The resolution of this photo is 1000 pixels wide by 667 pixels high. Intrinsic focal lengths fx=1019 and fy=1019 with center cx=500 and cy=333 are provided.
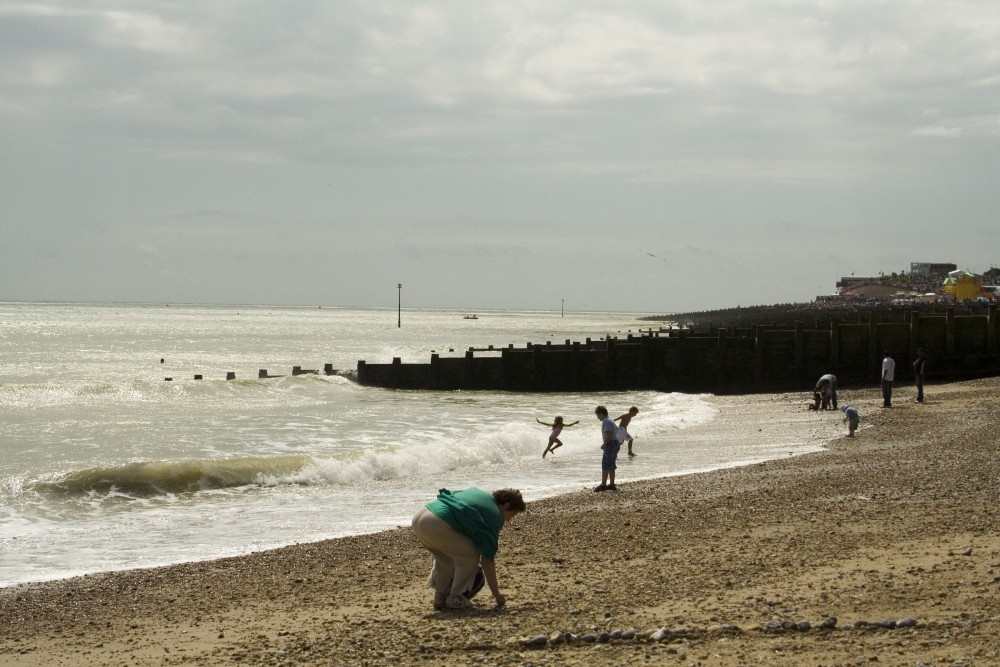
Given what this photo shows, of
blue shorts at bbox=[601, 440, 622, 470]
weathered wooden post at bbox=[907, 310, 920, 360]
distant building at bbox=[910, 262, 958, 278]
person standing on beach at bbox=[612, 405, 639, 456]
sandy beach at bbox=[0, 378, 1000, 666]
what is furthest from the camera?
distant building at bbox=[910, 262, 958, 278]

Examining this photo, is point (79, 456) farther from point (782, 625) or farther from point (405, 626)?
point (782, 625)

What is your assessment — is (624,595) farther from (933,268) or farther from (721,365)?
(933,268)

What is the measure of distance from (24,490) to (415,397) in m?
18.1

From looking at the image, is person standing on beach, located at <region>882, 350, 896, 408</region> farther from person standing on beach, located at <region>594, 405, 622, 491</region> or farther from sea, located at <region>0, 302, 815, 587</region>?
person standing on beach, located at <region>594, 405, 622, 491</region>

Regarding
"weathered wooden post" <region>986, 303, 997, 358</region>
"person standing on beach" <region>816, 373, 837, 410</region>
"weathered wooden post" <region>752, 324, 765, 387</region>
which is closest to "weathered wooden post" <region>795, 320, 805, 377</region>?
"weathered wooden post" <region>752, 324, 765, 387</region>

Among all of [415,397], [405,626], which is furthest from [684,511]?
[415,397]

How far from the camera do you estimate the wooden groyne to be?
30703 mm

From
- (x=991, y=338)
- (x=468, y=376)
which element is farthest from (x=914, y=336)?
(x=468, y=376)

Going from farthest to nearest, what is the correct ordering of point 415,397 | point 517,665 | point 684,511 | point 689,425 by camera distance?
point 415,397, point 689,425, point 684,511, point 517,665

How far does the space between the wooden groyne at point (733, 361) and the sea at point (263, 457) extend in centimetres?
114

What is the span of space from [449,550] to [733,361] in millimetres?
26332

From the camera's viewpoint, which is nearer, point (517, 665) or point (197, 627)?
point (517, 665)

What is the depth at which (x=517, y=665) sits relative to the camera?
233 inches

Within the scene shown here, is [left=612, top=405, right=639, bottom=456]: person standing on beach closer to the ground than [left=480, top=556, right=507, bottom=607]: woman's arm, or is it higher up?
higher up
